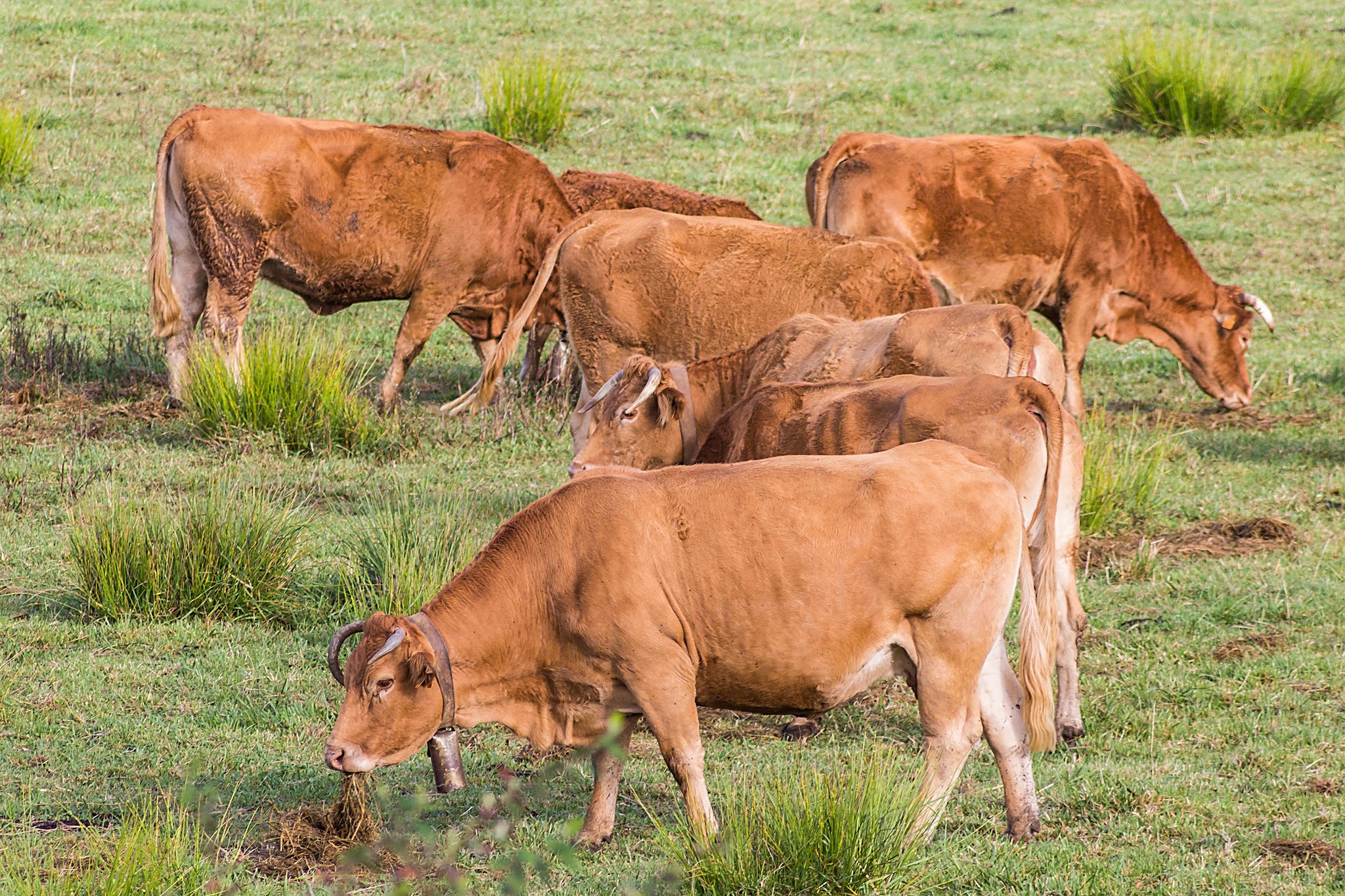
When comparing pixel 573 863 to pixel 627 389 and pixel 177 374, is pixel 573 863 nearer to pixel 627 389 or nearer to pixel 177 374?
pixel 627 389

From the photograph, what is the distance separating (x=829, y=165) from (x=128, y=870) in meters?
9.14

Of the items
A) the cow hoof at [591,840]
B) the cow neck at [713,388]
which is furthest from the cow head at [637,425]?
the cow hoof at [591,840]

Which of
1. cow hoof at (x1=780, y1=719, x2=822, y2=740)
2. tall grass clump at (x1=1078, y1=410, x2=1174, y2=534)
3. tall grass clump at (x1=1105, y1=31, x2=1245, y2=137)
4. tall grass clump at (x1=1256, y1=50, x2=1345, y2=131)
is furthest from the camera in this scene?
tall grass clump at (x1=1256, y1=50, x2=1345, y2=131)

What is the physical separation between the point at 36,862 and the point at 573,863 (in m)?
2.68

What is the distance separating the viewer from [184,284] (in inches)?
459

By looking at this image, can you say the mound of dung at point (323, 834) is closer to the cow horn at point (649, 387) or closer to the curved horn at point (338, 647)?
the curved horn at point (338, 647)

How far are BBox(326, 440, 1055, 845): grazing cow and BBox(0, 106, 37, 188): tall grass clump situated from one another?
12.3 m

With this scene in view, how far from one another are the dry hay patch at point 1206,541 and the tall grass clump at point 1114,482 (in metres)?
0.13

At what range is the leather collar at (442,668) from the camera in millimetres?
5102

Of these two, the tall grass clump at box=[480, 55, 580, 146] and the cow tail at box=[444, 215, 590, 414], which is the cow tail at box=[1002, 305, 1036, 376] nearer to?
the cow tail at box=[444, 215, 590, 414]

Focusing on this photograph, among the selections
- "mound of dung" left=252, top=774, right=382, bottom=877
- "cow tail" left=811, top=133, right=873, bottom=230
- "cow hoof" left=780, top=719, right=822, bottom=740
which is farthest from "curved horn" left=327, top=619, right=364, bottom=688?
"cow tail" left=811, top=133, right=873, bottom=230

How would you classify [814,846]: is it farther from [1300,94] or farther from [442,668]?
[1300,94]

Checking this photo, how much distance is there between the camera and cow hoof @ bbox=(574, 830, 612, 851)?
18.0ft

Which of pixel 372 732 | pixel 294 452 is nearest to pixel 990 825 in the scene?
pixel 372 732
